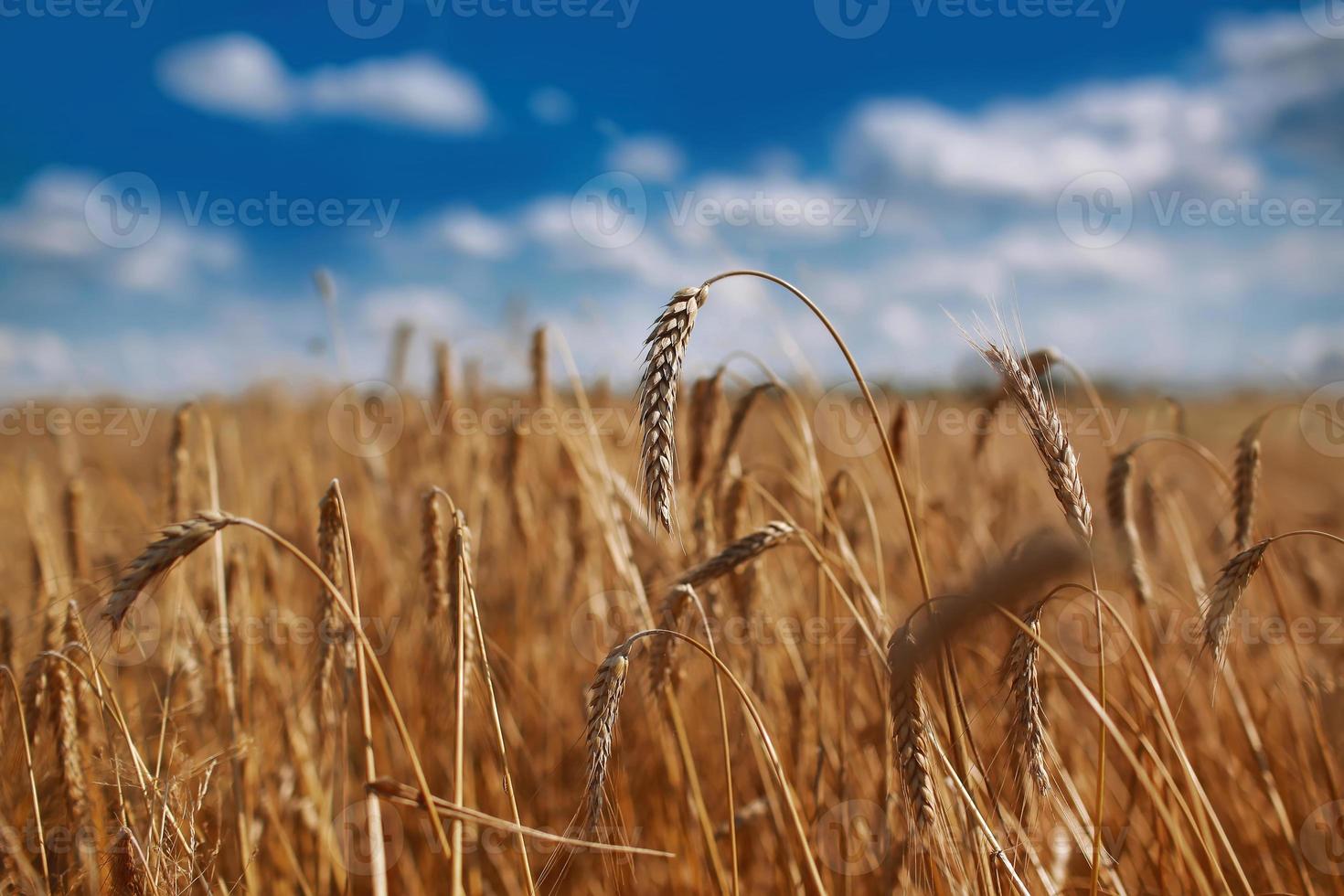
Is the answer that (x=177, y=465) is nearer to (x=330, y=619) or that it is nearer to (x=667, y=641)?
(x=330, y=619)

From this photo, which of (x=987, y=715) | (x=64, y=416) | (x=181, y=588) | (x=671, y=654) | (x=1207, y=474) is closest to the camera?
(x=671, y=654)

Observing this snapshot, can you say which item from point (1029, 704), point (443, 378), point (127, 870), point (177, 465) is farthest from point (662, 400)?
point (443, 378)

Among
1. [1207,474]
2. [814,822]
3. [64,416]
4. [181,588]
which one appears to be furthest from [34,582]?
[1207,474]

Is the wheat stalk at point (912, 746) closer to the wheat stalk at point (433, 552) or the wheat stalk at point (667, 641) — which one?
the wheat stalk at point (667, 641)

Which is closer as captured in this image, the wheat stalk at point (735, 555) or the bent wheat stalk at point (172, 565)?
Result: the bent wheat stalk at point (172, 565)

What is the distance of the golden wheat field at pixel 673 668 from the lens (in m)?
1.14

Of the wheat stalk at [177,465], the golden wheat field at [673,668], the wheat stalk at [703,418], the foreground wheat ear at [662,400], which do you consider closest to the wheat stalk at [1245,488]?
the golden wheat field at [673,668]

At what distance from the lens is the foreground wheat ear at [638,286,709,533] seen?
3.52 feet

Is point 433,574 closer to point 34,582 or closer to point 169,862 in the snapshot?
point 169,862

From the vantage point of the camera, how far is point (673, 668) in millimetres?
1541

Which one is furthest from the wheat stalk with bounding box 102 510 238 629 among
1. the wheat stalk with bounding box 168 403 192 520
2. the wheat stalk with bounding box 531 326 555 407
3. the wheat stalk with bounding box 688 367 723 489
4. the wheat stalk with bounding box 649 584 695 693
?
the wheat stalk with bounding box 531 326 555 407

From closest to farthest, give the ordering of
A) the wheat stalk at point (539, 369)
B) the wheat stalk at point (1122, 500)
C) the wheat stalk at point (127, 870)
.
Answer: the wheat stalk at point (127, 870)
the wheat stalk at point (1122, 500)
the wheat stalk at point (539, 369)

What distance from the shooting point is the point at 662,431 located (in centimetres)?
109

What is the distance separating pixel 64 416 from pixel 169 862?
2.94m
